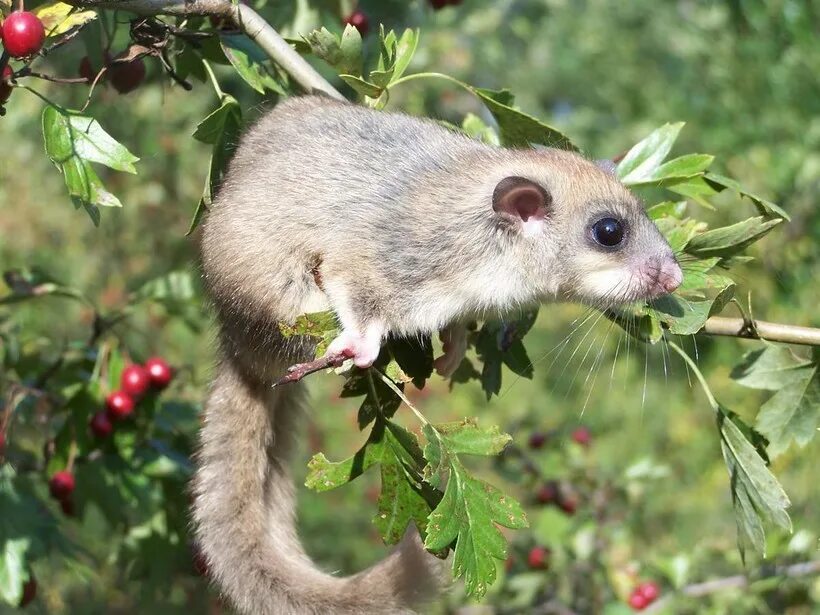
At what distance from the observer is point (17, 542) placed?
289cm

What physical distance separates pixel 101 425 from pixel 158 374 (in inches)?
9.5

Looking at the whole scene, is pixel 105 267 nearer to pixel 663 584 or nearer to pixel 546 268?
pixel 663 584

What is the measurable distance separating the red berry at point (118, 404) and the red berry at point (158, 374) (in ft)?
0.42

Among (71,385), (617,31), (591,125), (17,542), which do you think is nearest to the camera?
(17,542)

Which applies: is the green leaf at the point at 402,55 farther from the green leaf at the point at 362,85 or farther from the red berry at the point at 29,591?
the red berry at the point at 29,591

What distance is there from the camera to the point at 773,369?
8.36 feet

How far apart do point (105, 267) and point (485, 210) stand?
197 inches

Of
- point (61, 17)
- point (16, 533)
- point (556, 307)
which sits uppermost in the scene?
point (61, 17)

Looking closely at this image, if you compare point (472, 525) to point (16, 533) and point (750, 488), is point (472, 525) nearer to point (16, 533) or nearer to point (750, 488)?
point (750, 488)

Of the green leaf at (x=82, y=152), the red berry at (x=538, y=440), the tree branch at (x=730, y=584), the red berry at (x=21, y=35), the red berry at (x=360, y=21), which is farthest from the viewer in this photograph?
the red berry at (x=538, y=440)

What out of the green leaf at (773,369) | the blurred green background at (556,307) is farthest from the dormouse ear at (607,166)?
the blurred green background at (556,307)

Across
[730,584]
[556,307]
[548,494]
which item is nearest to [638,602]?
[730,584]

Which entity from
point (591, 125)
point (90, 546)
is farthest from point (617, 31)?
point (90, 546)

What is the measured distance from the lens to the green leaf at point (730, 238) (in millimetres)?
2365
